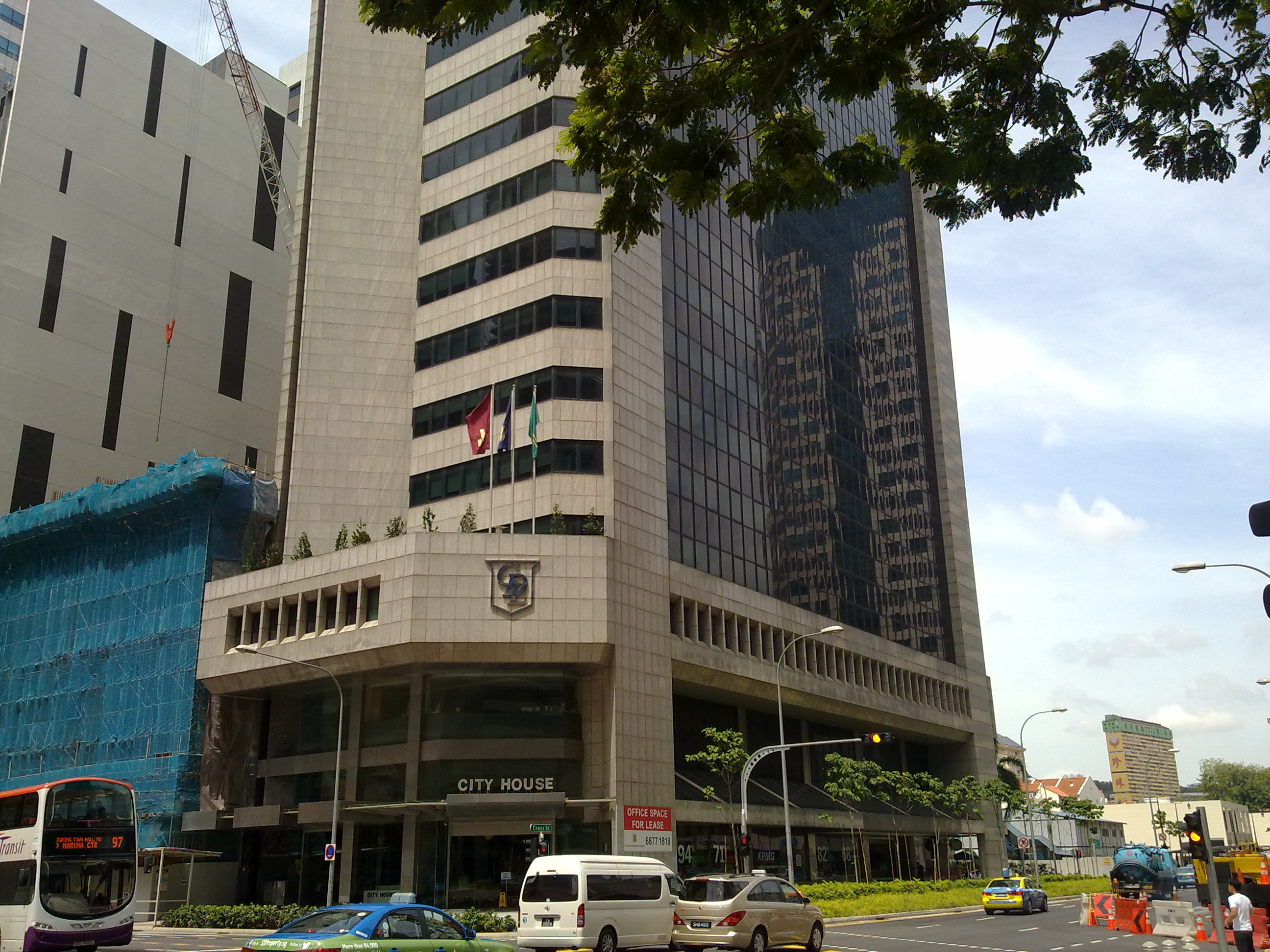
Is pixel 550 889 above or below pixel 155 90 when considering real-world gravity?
below

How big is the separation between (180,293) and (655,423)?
1884 inches

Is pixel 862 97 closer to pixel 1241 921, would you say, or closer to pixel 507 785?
pixel 1241 921

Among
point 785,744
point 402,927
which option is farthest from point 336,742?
point 402,927

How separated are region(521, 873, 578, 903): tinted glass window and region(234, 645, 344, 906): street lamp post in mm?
13642

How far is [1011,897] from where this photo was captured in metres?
49.0

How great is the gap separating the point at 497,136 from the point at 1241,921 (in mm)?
49764

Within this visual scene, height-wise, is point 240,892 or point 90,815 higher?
point 90,815

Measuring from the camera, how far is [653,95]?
1150cm

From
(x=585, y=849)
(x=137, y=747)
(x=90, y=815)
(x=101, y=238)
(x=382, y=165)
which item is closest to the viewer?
(x=90, y=815)

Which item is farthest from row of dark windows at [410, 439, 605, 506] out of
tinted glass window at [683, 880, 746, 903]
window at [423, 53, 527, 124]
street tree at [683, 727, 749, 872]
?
tinted glass window at [683, 880, 746, 903]

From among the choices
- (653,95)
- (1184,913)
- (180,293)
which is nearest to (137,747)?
(180,293)

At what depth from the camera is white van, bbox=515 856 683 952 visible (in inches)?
1033

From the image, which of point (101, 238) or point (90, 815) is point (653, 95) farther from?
point (101, 238)

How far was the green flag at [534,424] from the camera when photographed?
49.9 metres
